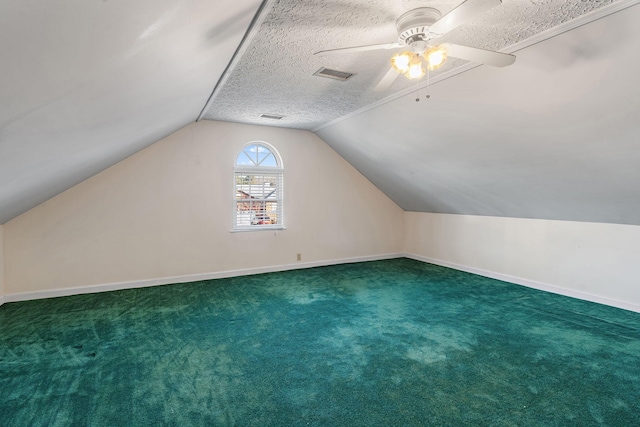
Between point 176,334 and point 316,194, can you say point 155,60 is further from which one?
point 316,194

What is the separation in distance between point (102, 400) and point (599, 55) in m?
4.01

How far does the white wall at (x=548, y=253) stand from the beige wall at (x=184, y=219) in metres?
1.55

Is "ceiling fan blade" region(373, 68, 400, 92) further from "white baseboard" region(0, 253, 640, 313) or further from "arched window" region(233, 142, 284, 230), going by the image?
"white baseboard" region(0, 253, 640, 313)

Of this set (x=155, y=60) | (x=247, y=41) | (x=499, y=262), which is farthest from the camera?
(x=499, y=262)

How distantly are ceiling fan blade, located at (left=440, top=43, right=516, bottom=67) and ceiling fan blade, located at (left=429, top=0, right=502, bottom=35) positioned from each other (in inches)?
5.9

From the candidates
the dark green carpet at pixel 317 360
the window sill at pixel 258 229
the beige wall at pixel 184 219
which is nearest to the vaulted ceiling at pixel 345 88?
the beige wall at pixel 184 219

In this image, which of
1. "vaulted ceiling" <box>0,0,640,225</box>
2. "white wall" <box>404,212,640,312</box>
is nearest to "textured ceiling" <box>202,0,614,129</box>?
"vaulted ceiling" <box>0,0,640,225</box>

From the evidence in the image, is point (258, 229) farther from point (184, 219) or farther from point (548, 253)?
point (548, 253)

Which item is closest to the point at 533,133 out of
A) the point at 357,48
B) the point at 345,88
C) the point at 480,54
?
the point at 480,54

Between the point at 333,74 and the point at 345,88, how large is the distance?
38 cm

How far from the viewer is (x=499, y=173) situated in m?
4.12

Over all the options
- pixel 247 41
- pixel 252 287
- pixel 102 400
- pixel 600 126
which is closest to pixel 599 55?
pixel 600 126

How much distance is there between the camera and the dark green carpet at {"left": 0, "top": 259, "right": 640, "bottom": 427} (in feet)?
6.72

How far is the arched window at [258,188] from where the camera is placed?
17.7ft
